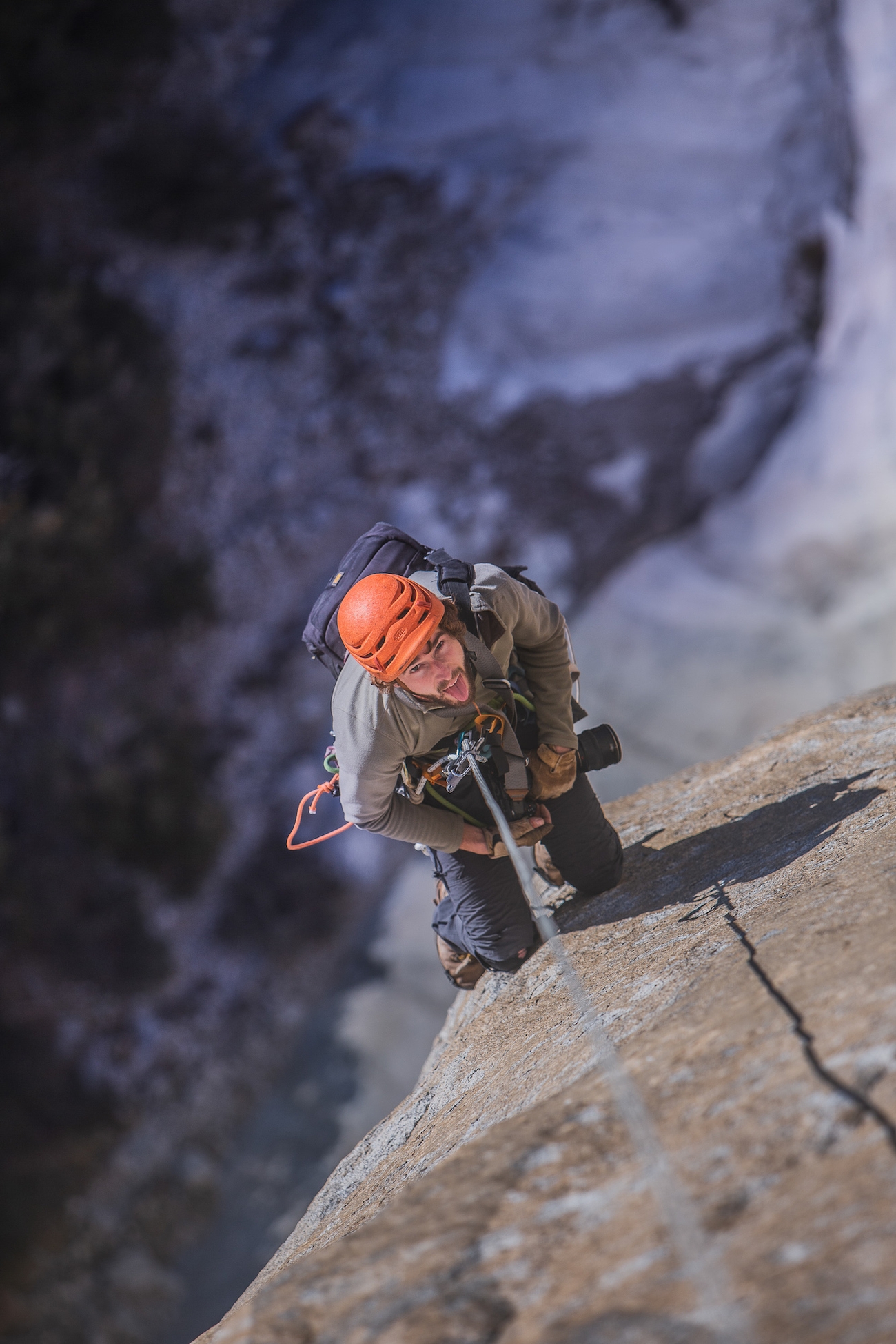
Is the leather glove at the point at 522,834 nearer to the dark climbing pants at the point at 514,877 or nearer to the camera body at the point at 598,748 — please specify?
the dark climbing pants at the point at 514,877

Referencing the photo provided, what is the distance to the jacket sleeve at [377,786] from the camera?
2.32 metres

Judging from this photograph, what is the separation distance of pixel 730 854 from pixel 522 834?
680 mm

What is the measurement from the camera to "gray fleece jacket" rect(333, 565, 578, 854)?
7.61 feet

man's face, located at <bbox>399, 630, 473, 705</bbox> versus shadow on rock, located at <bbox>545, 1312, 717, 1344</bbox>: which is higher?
man's face, located at <bbox>399, 630, 473, 705</bbox>

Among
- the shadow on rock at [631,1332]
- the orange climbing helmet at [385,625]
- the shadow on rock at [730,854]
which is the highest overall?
the orange climbing helmet at [385,625]

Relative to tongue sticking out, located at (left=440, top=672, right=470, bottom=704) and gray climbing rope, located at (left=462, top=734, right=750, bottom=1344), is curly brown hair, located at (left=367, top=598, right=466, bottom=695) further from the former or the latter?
gray climbing rope, located at (left=462, top=734, right=750, bottom=1344)

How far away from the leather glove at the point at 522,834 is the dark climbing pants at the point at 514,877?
0.12 m

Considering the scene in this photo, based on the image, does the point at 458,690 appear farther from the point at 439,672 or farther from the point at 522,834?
the point at 522,834

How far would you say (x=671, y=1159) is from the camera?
1405 millimetres

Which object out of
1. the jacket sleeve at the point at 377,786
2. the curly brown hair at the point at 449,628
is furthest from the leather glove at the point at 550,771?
the curly brown hair at the point at 449,628

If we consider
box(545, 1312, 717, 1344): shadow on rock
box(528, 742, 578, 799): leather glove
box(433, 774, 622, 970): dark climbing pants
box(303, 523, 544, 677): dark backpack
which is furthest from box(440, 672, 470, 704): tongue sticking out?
box(545, 1312, 717, 1344): shadow on rock

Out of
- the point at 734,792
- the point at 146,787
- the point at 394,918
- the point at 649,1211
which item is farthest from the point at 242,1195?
the point at 649,1211

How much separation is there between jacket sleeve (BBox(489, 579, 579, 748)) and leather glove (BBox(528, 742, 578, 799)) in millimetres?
33

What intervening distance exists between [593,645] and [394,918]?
287 cm
